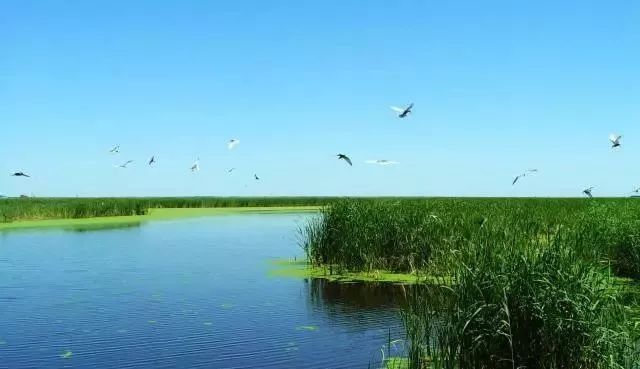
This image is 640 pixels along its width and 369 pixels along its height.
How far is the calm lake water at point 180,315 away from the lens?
9992mm

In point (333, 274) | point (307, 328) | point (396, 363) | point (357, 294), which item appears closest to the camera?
point (396, 363)

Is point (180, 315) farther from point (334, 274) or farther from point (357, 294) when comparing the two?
point (334, 274)

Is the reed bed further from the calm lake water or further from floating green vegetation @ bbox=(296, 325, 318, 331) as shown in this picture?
floating green vegetation @ bbox=(296, 325, 318, 331)

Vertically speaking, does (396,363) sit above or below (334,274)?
below

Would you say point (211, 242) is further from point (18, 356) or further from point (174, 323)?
point (18, 356)

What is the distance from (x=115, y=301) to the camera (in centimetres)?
1490

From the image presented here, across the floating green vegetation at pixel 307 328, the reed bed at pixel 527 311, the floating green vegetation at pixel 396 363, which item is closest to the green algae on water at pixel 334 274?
the floating green vegetation at pixel 307 328

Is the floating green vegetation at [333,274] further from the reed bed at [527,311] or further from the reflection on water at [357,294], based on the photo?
the reed bed at [527,311]

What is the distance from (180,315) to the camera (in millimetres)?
13227

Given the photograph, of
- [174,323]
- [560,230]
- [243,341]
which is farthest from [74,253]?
[560,230]

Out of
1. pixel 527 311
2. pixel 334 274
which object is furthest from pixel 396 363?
pixel 334 274

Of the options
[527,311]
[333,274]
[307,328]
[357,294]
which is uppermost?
[527,311]

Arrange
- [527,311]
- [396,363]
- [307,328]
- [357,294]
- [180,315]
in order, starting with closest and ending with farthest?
[527,311] < [396,363] < [307,328] < [180,315] < [357,294]

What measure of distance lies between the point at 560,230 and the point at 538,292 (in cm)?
136
